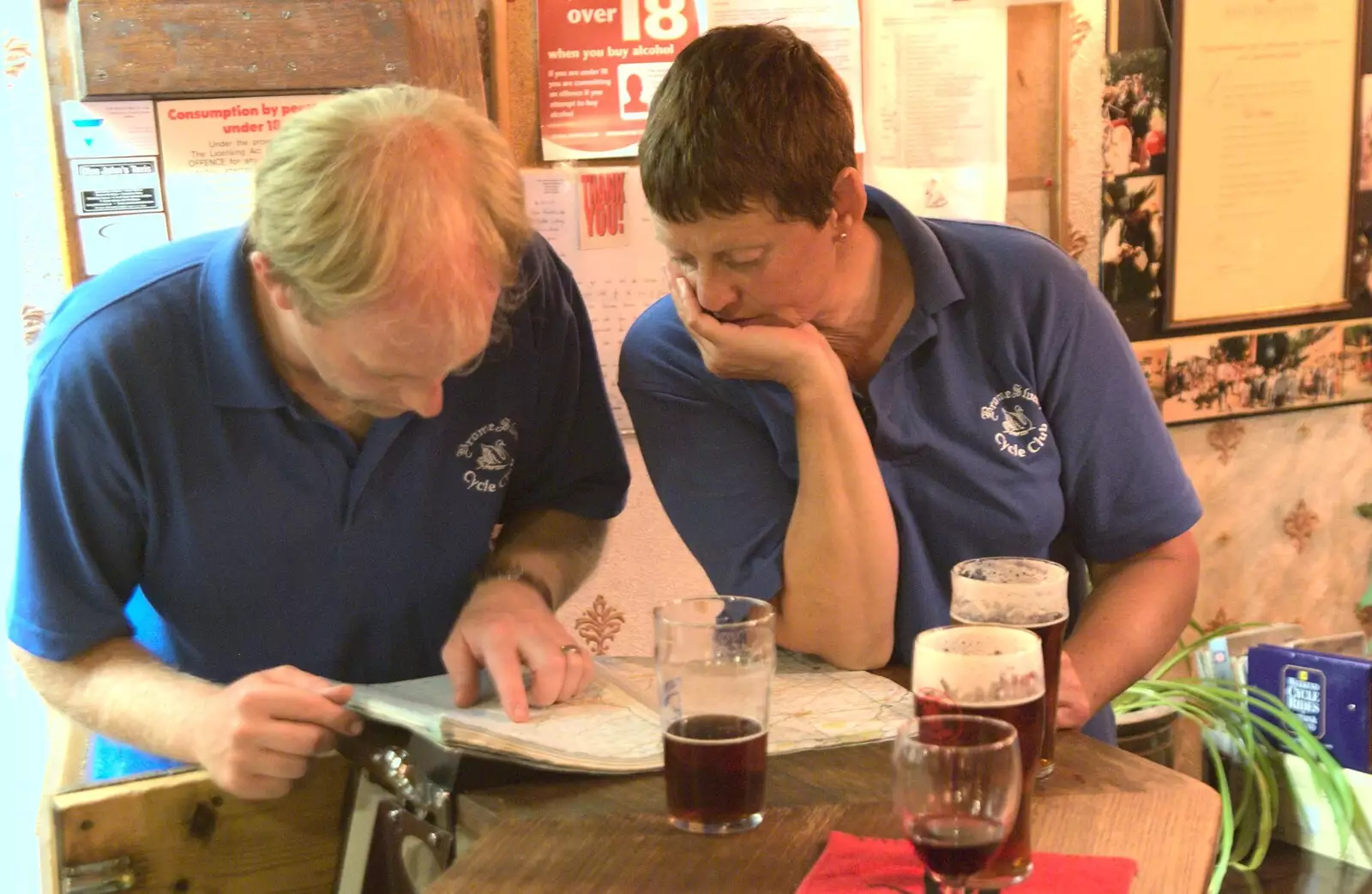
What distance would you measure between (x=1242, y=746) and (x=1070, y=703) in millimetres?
1372

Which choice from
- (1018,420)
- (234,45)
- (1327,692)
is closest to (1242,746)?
(1327,692)

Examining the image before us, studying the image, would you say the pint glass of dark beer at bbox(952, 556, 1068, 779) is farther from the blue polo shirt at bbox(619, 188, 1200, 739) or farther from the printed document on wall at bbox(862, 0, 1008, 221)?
the printed document on wall at bbox(862, 0, 1008, 221)

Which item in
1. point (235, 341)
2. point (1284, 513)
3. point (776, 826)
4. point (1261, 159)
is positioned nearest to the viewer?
point (776, 826)

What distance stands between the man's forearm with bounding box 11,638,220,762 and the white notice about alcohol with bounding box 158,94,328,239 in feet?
3.40

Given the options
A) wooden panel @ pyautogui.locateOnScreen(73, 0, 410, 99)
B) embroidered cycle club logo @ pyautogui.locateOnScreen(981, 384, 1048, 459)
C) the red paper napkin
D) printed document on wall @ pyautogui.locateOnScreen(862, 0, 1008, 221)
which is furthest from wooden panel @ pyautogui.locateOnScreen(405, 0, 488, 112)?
the red paper napkin

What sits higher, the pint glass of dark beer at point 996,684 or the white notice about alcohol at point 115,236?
the white notice about alcohol at point 115,236

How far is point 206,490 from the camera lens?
1.41 metres

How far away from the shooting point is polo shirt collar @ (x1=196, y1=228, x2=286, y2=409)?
1386 millimetres

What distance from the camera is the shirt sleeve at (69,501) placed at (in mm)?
1341

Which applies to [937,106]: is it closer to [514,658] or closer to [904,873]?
[514,658]

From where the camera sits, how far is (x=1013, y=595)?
3.54 feet

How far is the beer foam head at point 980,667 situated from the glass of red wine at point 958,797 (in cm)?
6

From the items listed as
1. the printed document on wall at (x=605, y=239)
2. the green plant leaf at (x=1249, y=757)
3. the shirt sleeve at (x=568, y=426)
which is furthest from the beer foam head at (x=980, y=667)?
the printed document on wall at (x=605, y=239)

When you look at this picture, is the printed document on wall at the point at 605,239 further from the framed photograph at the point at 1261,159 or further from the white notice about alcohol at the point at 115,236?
the framed photograph at the point at 1261,159
